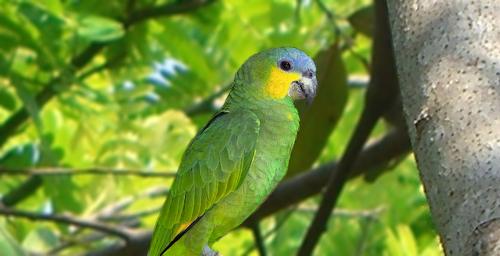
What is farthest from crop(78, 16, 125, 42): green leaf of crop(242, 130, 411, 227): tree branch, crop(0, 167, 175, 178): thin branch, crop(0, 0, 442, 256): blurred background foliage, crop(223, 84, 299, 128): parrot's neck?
crop(223, 84, 299, 128): parrot's neck

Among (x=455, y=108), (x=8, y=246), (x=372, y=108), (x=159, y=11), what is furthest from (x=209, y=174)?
(x=159, y=11)

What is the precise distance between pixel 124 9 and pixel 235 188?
4.72ft

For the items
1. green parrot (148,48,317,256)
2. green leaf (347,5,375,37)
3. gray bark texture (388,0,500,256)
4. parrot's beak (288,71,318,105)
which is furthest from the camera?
green leaf (347,5,375,37)

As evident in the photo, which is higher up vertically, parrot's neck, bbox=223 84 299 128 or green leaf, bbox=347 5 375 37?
green leaf, bbox=347 5 375 37

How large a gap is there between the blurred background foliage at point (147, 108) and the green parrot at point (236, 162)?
36.5 inches

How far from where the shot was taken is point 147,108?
2.93 metres

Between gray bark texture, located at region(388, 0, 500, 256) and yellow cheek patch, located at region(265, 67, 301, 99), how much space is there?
0.35 m

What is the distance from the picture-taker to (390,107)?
261cm

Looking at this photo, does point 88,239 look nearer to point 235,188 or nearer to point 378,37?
point 378,37

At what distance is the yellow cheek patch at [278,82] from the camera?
66.0 inches

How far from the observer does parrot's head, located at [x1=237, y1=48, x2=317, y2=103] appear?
1.67m

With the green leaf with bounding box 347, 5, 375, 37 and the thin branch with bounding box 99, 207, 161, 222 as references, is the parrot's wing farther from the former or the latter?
the thin branch with bounding box 99, 207, 161, 222

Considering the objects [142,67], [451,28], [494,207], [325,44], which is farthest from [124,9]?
[494,207]

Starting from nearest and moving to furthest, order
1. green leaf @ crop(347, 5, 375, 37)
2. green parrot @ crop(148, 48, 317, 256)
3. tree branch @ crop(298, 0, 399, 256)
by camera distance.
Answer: green parrot @ crop(148, 48, 317, 256) < tree branch @ crop(298, 0, 399, 256) < green leaf @ crop(347, 5, 375, 37)
